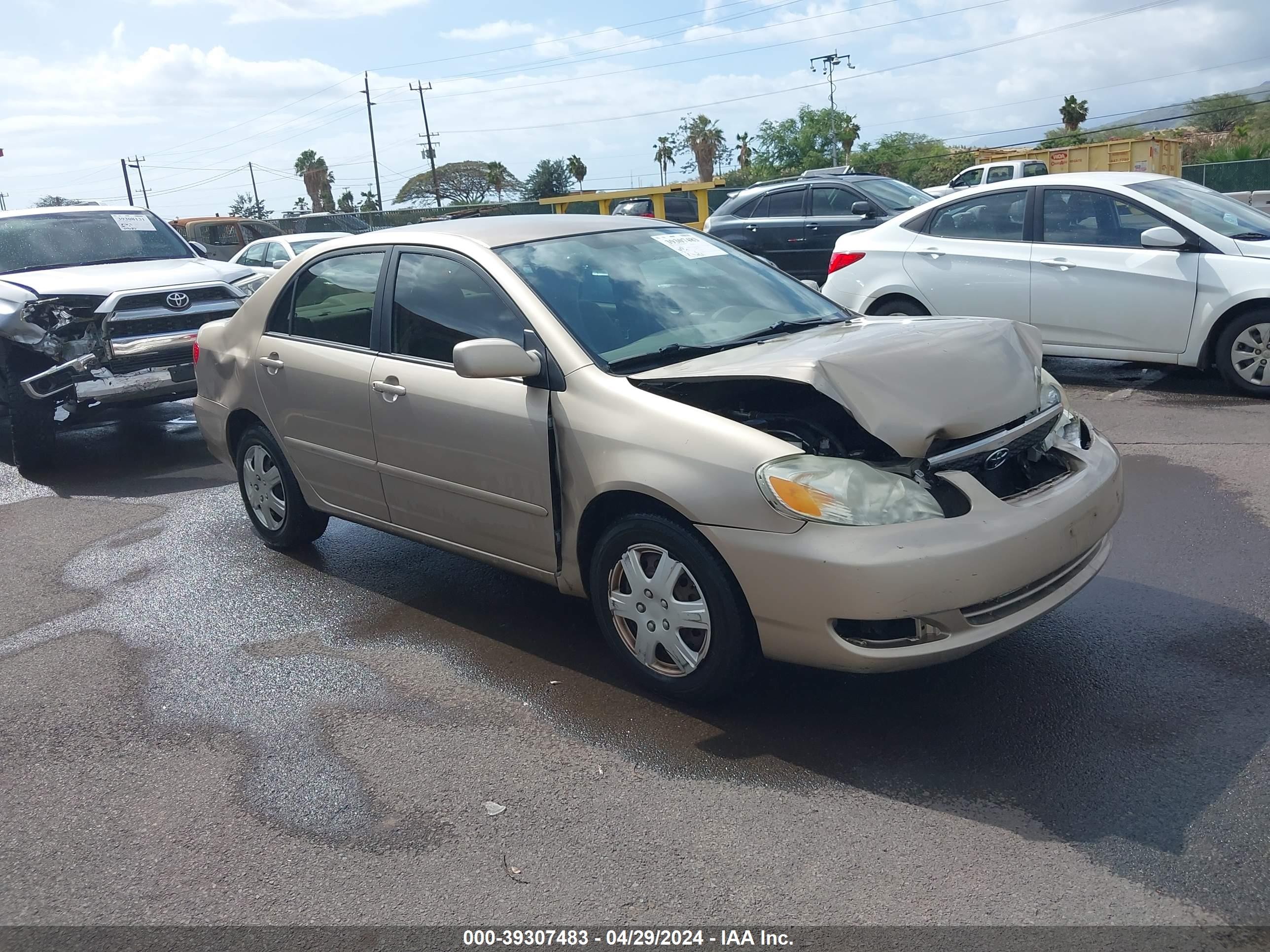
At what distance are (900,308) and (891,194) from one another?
5.43 meters

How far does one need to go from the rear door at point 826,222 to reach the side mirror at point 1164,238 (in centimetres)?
630

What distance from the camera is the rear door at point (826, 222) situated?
549 inches

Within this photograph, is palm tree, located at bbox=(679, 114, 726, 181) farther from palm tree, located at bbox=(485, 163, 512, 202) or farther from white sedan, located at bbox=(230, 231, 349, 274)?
white sedan, located at bbox=(230, 231, 349, 274)

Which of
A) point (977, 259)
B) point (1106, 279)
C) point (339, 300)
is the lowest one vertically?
point (1106, 279)

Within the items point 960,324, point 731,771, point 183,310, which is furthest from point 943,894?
point 183,310

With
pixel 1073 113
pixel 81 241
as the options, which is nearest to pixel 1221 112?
pixel 1073 113

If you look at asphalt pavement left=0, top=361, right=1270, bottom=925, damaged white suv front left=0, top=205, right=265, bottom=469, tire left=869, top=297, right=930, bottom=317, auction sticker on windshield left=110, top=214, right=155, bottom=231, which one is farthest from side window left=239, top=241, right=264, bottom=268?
asphalt pavement left=0, top=361, right=1270, bottom=925

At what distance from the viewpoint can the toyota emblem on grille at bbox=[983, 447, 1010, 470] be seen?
3752 mm

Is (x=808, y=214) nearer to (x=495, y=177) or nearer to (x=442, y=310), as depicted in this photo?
(x=442, y=310)

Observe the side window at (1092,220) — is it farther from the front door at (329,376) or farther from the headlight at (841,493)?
the front door at (329,376)

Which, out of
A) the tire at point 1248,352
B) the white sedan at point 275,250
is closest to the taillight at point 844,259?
the tire at point 1248,352

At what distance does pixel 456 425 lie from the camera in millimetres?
4414

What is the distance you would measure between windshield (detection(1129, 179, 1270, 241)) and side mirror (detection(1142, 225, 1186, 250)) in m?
0.27

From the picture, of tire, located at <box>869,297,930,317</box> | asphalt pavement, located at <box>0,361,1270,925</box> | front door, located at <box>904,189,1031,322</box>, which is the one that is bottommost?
asphalt pavement, located at <box>0,361,1270,925</box>
